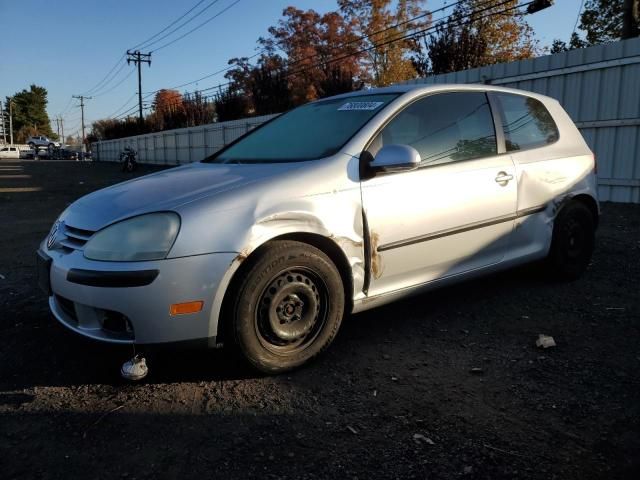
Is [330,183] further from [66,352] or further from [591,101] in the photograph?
[591,101]

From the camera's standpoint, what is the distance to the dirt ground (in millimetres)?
2004

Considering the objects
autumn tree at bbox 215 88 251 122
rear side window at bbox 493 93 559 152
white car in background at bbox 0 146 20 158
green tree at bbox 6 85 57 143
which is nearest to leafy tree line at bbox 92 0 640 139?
autumn tree at bbox 215 88 251 122

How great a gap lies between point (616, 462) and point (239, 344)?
1671 mm

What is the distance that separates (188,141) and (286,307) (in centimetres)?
2780

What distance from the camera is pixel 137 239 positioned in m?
2.41

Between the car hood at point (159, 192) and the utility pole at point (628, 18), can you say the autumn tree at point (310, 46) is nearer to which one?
the utility pole at point (628, 18)

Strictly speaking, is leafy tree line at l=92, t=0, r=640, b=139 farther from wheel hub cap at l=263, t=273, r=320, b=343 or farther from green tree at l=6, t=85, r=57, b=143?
green tree at l=6, t=85, r=57, b=143

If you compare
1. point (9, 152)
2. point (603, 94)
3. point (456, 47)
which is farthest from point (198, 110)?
point (9, 152)

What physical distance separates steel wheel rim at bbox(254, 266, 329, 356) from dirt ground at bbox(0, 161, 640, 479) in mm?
193

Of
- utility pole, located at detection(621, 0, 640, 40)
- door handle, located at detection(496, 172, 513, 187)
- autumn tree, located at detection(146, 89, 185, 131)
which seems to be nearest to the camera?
door handle, located at detection(496, 172, 513, 187)

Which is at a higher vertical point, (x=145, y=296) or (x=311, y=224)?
(x=311, y=224)

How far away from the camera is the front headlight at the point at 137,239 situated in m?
2.38

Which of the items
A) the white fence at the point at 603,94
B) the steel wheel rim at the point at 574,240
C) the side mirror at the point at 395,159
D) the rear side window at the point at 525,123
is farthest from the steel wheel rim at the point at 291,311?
the white fence at the point at 603,94

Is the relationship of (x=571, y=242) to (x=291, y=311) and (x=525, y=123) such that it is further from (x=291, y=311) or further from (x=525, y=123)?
(x=291, y=311)
